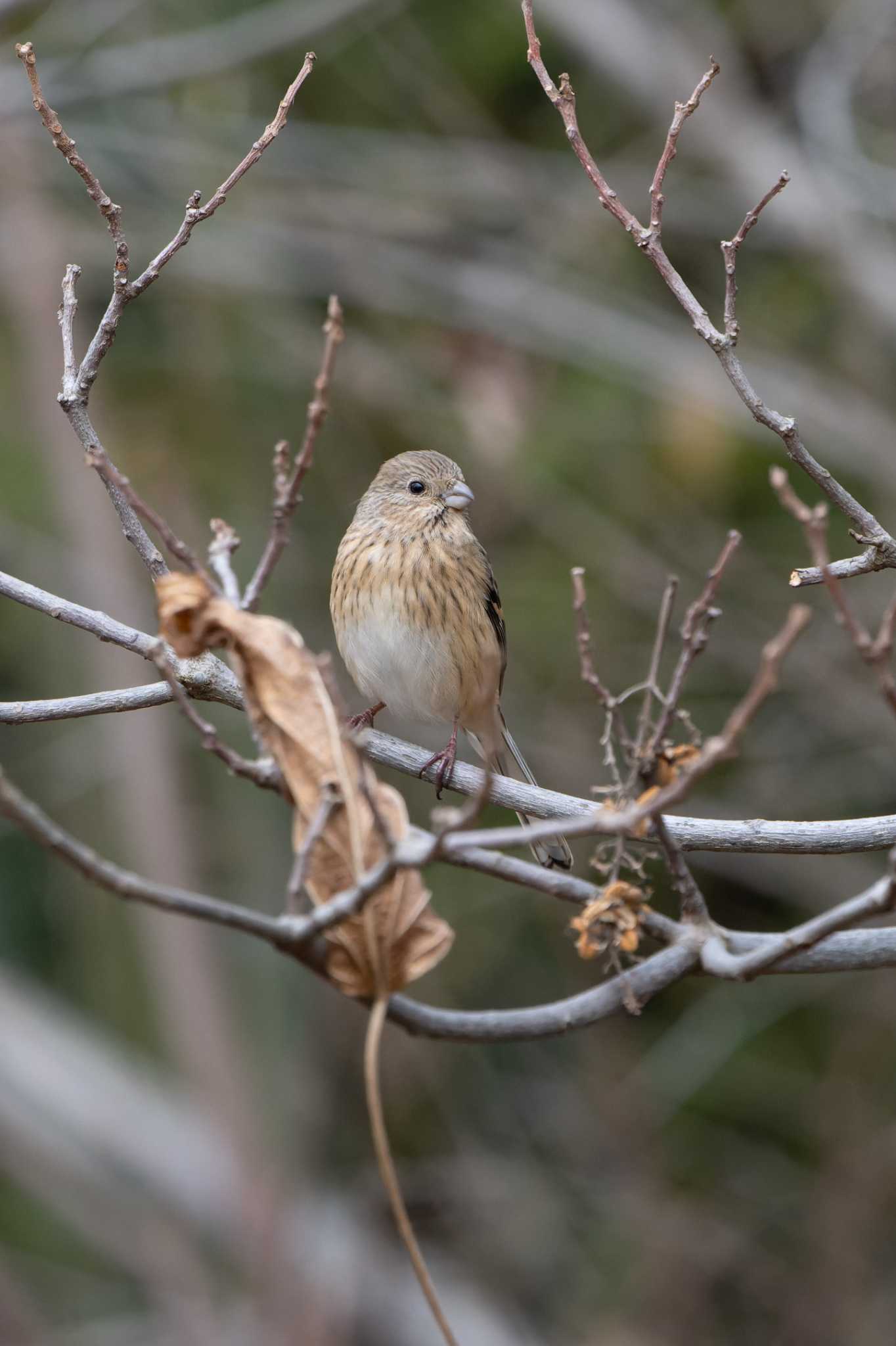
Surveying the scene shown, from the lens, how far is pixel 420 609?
4.34 metres

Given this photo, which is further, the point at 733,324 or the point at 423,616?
the point at 423,616

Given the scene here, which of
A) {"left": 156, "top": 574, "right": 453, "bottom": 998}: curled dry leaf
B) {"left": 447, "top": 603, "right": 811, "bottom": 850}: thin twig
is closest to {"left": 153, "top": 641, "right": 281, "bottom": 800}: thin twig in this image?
{"left": 156, "top": 574, "right": 453, "bottom": 998}: curled dry leaf

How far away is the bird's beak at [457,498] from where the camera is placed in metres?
4.55

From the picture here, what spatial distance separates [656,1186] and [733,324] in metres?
5.98

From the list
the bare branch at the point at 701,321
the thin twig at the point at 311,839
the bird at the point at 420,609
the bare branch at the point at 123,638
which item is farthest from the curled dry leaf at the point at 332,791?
the bird at the point at 420,609

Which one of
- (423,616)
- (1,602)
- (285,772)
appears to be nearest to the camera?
(285,772)

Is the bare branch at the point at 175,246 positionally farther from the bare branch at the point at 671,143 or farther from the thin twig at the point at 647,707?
the thin twig at the point at 647,707

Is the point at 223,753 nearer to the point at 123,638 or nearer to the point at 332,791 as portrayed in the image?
the point at 332,791

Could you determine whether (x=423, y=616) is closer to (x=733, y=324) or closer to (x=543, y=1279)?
(x=733, y=324)

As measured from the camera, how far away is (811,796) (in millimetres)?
7590

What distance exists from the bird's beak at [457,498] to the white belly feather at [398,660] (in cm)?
40

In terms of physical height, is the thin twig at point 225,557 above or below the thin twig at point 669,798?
above

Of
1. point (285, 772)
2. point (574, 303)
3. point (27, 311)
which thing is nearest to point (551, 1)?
point (574, 303)

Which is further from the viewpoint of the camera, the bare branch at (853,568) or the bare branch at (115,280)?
the bare branch at (853,568)
